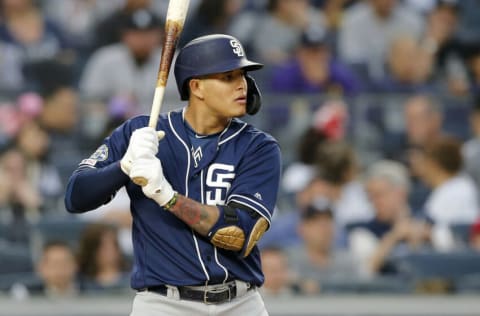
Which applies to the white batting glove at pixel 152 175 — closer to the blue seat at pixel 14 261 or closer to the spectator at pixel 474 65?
the blue seat at pixel 14 261

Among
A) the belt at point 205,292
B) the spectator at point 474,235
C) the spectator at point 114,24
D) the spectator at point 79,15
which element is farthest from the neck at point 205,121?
the spectator at point 79,15

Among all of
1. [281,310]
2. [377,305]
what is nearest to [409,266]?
[377,305]

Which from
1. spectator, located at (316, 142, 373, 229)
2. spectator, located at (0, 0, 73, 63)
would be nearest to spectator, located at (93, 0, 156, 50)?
spectator, located at (0, 0, 73, 63)

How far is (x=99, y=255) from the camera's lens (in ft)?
23.9

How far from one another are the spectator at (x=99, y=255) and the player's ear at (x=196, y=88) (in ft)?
10.3

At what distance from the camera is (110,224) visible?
24.5ft

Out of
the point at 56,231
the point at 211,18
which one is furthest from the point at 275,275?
the point at 211,18

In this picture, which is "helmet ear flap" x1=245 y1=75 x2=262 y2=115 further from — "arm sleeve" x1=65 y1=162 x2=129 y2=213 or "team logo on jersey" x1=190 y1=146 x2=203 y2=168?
"arm sleeve" x1=65 y1=162 x2=129 y2=213

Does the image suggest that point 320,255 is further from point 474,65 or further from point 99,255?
point 474,65

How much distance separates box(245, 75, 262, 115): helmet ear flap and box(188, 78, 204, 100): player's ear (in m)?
0.17

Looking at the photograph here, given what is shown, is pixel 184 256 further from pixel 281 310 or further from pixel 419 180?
pixel 419 180

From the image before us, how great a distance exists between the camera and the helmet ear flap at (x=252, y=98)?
4.27 metres

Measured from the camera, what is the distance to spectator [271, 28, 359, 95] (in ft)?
30.6

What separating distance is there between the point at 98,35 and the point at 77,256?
3506mm
